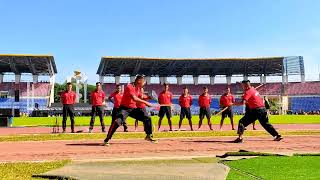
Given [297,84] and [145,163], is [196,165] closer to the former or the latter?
[145,163]

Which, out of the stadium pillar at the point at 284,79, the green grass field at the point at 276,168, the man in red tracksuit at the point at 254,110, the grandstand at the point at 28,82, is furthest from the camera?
the stadium pillar at the point at 284,79

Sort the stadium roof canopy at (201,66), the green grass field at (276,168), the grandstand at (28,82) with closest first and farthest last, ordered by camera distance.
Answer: the green grass field at (276,168), the grandstand at (28,82), the stadium roof canopy at (201,66)

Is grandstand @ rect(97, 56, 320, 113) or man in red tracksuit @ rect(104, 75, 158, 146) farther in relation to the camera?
grandstand @ rect(97, 56, 320, 113)

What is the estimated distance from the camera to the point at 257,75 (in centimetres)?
8869

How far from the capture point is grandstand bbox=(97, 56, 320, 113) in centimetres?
8125

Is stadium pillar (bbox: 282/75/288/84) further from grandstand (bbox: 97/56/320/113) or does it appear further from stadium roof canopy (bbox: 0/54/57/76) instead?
stadium roof canopy (bbox: 0/54/57/76)

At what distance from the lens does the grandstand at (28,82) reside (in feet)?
242

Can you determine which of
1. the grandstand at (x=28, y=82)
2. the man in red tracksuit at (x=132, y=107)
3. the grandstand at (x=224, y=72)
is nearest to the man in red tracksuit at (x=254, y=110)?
the man in red tracksuit at (x=132, y=107)

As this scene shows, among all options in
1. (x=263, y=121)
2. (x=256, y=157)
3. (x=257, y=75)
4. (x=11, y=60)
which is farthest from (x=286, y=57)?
(x=256, y=157)

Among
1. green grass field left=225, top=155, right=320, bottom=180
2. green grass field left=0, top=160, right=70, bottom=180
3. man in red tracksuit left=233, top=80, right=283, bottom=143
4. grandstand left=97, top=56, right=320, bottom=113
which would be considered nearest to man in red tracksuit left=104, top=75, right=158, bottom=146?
man in red tracksuit left=233, top=80, right=283, bottom=143

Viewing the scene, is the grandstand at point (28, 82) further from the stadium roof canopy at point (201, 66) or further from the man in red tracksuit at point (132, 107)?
the man in red tracksuit at point (132, 107)

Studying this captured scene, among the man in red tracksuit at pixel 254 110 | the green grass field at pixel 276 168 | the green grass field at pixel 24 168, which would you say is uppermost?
the man in red tracksuit at pixel 254 110

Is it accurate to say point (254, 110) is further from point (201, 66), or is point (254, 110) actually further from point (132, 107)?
→ point (201, 66)

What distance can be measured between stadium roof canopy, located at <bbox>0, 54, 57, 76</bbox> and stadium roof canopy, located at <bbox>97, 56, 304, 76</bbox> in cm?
922
